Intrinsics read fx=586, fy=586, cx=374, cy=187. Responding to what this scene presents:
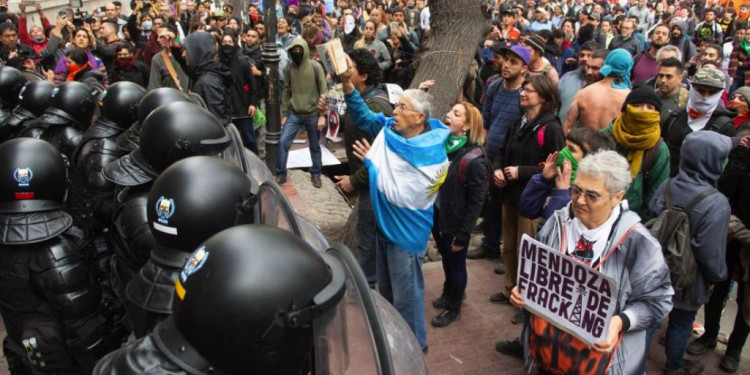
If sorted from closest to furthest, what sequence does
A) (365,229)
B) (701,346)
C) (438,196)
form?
(701,346)
(438,196)
(365,229)

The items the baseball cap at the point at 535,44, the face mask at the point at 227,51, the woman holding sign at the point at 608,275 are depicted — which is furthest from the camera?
the face mask at the point at 227,51

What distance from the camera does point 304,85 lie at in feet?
25.8

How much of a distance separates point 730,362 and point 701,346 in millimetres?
244

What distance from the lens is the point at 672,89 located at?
5.57m

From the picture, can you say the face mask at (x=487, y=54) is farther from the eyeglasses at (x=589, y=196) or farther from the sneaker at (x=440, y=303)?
the eyeglasses at (x=589, y=196)

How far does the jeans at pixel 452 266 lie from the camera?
477 cm

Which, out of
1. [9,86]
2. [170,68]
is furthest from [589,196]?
[170,68]

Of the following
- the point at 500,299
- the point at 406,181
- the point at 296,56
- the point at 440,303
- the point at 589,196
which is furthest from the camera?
the point at 296,56

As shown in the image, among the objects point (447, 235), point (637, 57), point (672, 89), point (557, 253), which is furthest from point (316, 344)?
point (637, 57)

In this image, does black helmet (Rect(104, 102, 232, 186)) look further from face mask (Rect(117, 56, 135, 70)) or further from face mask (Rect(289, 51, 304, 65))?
face mask (Rect(117, 56, 135, 70))

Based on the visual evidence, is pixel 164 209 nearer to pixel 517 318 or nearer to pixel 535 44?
pixel 517 318

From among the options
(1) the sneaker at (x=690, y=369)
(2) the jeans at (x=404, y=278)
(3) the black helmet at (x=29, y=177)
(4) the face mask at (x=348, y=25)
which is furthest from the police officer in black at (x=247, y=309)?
(4) the face mask at (x=348, y=25)

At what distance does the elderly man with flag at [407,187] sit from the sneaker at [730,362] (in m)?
2.30

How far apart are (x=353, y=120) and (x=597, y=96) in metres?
2.46
